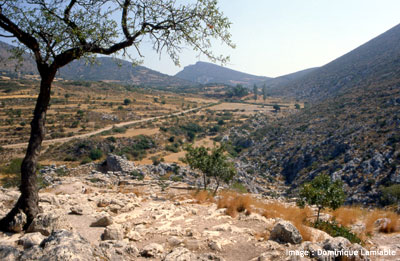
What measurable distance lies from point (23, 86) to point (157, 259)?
82447 millimetres

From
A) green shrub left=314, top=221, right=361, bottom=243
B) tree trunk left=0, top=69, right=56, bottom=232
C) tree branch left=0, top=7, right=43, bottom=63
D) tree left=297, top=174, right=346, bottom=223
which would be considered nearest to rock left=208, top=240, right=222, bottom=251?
green shrub left=314, top=221, right=361, bottom=243

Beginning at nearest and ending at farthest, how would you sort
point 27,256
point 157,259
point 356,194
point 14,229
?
point 27,256
point 157,259
point 14,229
point 356,194

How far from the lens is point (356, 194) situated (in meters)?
22.2

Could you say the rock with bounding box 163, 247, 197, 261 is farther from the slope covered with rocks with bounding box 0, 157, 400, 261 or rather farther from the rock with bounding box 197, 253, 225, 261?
the rock with bounding box 197, 253, 225, 261

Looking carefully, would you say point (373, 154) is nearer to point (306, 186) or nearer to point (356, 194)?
point (356, 194)

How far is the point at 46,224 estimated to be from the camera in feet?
18.6

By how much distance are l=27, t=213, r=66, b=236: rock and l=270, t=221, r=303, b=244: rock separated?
5392mm

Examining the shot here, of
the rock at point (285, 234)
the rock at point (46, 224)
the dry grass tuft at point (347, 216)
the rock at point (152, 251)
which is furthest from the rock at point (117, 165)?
the rock at point (285, 234)

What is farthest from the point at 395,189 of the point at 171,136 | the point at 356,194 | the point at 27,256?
the point at 171,136

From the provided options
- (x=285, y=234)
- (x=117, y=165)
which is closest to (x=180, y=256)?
(x=285, y=234)

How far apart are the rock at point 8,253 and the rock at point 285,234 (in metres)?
5.46

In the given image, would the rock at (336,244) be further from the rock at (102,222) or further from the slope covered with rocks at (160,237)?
the rock at (102,222)

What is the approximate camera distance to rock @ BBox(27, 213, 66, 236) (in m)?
5.55

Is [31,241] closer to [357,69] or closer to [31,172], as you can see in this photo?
[31,172]
